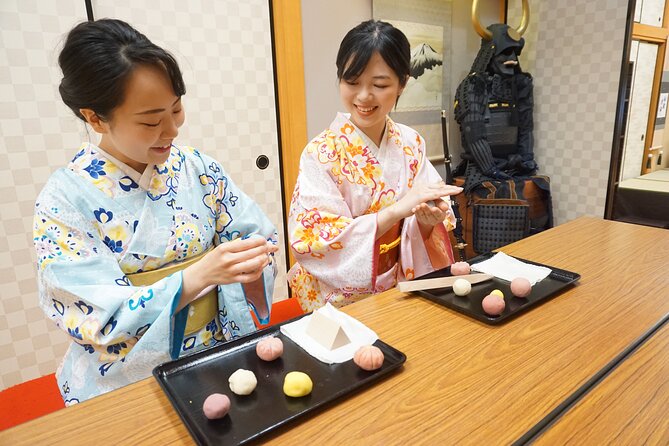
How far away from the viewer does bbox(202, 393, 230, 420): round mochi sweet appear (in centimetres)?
79

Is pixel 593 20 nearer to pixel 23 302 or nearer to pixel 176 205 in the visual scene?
pixel 176 205

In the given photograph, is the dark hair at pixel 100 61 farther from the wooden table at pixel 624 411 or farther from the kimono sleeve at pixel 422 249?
the wooden table at pixel 624 411

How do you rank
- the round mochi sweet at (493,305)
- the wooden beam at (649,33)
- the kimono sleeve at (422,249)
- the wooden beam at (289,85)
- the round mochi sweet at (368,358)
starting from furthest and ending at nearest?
the wooden beam at (649,33)
the wooden beam at (289,85)
the kimono sleeve at (422,249)
the round mochi sweet at (493,305)
the round mochi sweet at (368,358)

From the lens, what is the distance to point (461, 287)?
129 centimetres

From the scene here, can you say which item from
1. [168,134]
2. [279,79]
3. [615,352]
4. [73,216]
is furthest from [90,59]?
[279,79]

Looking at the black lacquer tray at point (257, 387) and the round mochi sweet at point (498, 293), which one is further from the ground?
the round mochi sweet at point (498, 293)

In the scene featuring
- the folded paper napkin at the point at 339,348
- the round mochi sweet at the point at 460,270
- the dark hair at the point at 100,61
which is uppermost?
the dark hair at the point at 100,61

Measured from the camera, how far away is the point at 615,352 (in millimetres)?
1021

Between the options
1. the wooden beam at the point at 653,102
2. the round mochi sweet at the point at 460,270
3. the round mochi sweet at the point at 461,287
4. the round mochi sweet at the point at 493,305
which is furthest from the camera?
the wooden beam at the point at 653,102

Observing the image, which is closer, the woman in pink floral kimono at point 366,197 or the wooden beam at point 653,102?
the woman in pink floral kimono at point 366,197

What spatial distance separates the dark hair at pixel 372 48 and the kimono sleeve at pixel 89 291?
0.95 metres

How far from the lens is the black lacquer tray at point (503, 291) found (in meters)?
1.19

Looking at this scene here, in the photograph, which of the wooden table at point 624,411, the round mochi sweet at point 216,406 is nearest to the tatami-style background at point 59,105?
the round mochi sweet at point 216,406

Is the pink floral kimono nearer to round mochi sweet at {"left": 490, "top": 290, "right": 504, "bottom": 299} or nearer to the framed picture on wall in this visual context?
round mochi sweet at {"left": 490, "top": 290, "right": 504, "bottom": 299}
